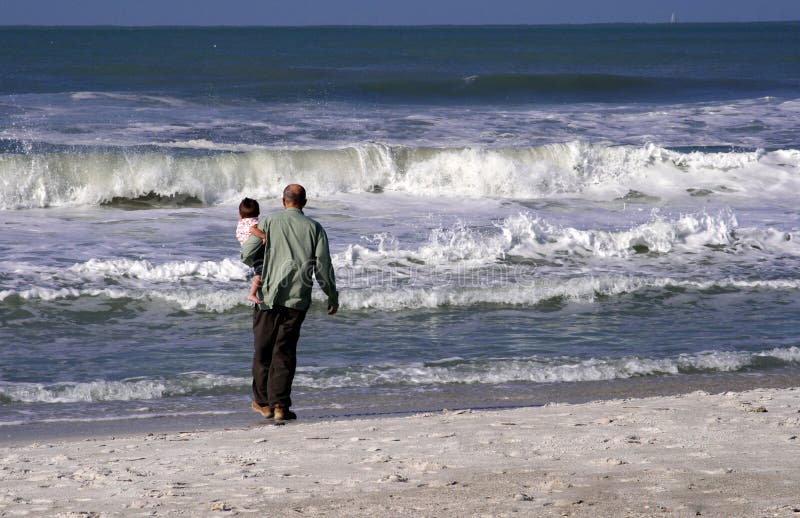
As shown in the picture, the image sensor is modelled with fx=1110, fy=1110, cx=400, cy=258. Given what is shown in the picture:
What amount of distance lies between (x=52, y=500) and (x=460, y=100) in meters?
32.9

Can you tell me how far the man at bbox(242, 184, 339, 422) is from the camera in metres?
6.62

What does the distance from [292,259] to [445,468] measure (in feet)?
6.28

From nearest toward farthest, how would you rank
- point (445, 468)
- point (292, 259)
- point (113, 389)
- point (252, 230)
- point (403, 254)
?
point (445, 468) → point (292, 259) → point (252, 230) → point (113, 389) → point (403, 254)

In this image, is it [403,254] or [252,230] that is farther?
[403,254]

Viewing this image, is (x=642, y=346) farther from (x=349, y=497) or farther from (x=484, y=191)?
(x=484, y=191)

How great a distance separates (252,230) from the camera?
22.3 feet

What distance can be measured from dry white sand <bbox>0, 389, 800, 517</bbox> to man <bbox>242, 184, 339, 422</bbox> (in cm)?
42

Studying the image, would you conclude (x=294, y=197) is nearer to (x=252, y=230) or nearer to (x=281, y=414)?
(x=252, y=230)

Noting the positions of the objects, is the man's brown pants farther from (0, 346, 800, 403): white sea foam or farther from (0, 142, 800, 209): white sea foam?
(0, 142, 800, 209): white sea foam

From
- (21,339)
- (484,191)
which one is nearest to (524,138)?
(484,191)

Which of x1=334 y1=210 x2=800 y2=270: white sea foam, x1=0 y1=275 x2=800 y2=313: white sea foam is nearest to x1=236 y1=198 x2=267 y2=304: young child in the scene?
x1=0 y1=275 x2=800 y2=313: white sea foam

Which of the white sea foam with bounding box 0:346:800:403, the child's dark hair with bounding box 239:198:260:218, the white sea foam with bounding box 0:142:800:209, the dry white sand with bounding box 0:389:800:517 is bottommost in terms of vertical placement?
the white sea foam with bounding box 0:346:800:403

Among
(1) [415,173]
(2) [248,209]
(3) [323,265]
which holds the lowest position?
(1) [415,173]

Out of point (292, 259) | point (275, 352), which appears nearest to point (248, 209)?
point (292, 259)
